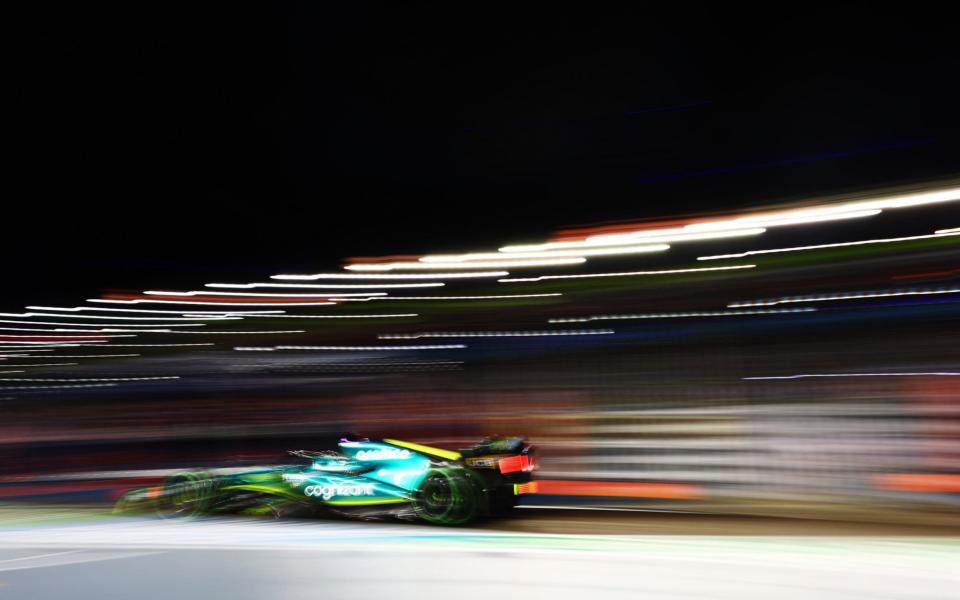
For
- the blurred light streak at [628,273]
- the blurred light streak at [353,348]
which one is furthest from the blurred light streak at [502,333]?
the blurred light streak at [628,273]

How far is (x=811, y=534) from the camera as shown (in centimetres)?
707

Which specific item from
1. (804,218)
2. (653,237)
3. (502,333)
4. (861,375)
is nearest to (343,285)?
(502,333)

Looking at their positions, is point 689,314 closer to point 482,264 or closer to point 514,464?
point 514,464

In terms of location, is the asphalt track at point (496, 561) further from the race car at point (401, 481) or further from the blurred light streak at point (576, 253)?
the blurred light streak at point (576, 253)

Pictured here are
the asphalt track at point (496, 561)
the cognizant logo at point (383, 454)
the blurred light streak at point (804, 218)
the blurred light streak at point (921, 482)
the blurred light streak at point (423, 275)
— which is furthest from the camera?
the blurred light streak at point (423, 275)

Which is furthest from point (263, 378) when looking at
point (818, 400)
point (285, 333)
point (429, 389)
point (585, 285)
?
point (818, 400)

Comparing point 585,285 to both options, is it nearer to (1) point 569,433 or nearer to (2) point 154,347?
(1) point 569,433

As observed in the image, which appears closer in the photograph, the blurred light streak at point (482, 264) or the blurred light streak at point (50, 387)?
the blurred light streak at point (482, 264)

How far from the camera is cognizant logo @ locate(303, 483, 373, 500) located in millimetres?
8352

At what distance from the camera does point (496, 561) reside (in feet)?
20.6

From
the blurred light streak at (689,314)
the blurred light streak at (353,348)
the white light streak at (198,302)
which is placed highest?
the white light streak at (198,302)

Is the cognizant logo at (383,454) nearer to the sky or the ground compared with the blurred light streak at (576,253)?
nearer to the ground

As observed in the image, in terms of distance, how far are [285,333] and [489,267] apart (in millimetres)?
2691

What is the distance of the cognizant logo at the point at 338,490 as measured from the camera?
835 centimetres
